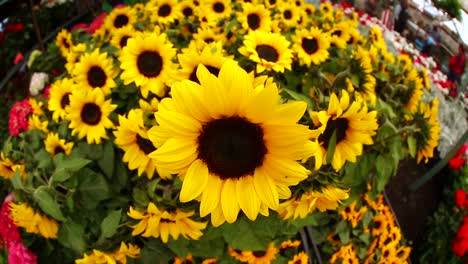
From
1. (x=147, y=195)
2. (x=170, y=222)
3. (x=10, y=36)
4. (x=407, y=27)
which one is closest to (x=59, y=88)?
(x=147, y=195)

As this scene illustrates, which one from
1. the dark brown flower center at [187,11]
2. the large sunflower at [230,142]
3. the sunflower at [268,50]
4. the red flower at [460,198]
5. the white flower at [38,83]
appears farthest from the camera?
the red flower at [460,198]

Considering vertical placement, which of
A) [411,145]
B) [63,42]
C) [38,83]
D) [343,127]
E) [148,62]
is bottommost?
[38,83]

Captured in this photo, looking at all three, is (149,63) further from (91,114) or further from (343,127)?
(343,127)

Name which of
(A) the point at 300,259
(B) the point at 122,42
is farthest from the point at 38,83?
(A) the point at 300,259

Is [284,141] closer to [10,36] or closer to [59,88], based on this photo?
[59,88]

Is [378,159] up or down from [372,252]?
up

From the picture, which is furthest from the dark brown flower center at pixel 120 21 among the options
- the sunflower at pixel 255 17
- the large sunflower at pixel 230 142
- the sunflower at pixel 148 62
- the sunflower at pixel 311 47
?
the large sunflower at pixel 230 142

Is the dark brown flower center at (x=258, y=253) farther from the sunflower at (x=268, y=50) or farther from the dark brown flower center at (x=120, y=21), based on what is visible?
the dark brown flower center at (x=120, y=21)
